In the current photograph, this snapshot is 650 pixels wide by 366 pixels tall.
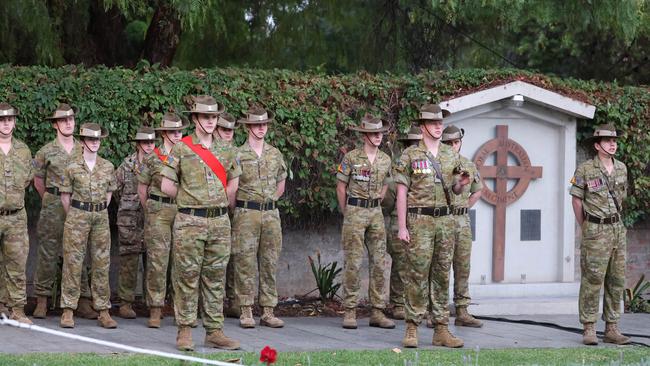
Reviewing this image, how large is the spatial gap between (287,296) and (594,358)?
518 cm

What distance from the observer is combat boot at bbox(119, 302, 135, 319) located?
43.7ft

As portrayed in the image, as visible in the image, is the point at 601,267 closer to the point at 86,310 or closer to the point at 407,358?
the point at 407,358

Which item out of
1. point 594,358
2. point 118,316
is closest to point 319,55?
point 118,316

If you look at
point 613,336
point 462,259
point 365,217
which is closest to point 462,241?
point 462,259

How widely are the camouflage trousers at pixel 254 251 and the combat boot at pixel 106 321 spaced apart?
54.4 inches

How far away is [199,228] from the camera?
1079 centimetres

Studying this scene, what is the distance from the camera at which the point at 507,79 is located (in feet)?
50.9

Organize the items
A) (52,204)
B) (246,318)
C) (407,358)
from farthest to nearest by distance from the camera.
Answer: (52,204)
(246,318)
(407,358)

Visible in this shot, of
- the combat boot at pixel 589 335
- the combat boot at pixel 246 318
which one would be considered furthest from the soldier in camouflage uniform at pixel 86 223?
the combat boot at pixel 589 335

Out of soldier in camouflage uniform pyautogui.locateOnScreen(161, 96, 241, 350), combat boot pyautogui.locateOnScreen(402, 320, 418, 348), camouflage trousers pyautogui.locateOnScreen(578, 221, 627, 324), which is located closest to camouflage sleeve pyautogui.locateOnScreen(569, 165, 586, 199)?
camouflage trousers pyautogui.locateOnScreen(578, 221, 627, 324)

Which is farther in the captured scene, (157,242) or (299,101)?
(299,101)

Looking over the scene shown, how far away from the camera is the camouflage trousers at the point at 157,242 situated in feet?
42.2

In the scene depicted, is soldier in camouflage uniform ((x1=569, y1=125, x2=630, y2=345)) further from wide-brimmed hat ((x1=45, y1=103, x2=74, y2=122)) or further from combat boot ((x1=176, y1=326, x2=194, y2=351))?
wide-brimmed hat ((x1=45, y1=103, x2=74, y2=122))

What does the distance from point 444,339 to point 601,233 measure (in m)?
2.08
